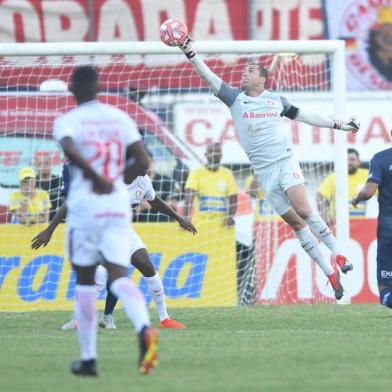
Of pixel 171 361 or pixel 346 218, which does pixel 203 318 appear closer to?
pixel 346 218

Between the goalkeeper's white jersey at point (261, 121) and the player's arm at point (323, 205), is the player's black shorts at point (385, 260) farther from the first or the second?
the player's arm at point (323, 205)

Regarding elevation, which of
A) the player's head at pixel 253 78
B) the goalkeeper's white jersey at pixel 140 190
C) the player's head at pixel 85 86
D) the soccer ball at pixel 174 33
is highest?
the soccer ball at pixel 174 33

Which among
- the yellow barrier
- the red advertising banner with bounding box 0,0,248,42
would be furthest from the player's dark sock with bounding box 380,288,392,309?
the red advertising banner with bounding box 0,0,248,42

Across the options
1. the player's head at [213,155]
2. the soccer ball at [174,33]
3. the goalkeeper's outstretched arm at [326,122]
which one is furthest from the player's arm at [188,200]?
the soccer ball at [174,33]

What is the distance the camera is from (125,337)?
12.3 meters

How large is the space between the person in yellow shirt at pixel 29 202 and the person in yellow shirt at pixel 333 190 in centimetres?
401

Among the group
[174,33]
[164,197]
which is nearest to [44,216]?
[164,197]

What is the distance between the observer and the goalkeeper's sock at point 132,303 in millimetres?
8914

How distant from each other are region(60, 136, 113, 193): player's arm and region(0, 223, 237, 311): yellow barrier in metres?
8.62

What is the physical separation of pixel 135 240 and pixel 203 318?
1.78m

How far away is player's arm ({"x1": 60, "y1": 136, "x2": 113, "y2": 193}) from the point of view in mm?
8766

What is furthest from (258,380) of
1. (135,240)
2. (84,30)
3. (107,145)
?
(84,30)

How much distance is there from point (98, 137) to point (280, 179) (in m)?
6.07

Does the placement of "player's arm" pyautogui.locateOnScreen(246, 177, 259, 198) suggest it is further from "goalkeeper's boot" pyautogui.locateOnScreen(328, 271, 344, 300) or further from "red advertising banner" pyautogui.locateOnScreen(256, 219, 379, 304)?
"goalkeeper's boot" pyautogui.locateOnScreen(328, 271, 344, 300)
